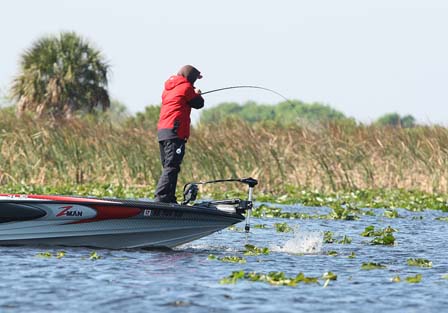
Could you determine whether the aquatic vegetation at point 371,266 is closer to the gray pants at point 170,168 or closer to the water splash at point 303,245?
the water splash at point 303,245

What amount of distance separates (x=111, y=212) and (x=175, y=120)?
1.45 m

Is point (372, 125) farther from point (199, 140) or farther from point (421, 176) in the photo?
point (199, 140)

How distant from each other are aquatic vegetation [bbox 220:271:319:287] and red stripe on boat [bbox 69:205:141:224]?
2.57m

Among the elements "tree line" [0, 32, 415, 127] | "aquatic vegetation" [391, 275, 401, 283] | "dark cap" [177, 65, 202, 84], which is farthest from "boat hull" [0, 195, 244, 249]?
"tree line" [0, 32, 415, 127]

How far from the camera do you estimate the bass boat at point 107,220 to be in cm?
1324

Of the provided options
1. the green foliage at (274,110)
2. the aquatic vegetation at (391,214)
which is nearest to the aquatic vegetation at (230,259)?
the aquatic vegetation at (391,214)

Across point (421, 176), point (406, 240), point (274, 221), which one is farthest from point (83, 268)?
point (421, 176)

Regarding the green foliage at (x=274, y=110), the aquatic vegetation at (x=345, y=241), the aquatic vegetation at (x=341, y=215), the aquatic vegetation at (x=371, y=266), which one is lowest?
the aquatic vegetation at (x=371, y=266)

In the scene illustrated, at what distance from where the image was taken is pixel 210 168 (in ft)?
78.6

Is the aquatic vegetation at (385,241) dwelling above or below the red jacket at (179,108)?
below

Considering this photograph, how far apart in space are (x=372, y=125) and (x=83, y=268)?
15.3 metres

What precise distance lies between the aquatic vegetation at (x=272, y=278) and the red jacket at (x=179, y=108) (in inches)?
129

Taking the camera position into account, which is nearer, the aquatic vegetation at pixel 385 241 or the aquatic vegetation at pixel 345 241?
the aquatic vegetation at pixel 385 241

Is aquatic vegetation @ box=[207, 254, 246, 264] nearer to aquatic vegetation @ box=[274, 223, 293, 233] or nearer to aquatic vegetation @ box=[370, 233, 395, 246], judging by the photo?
aquatic vegetation @ box=[370, 233, 395, 246]
